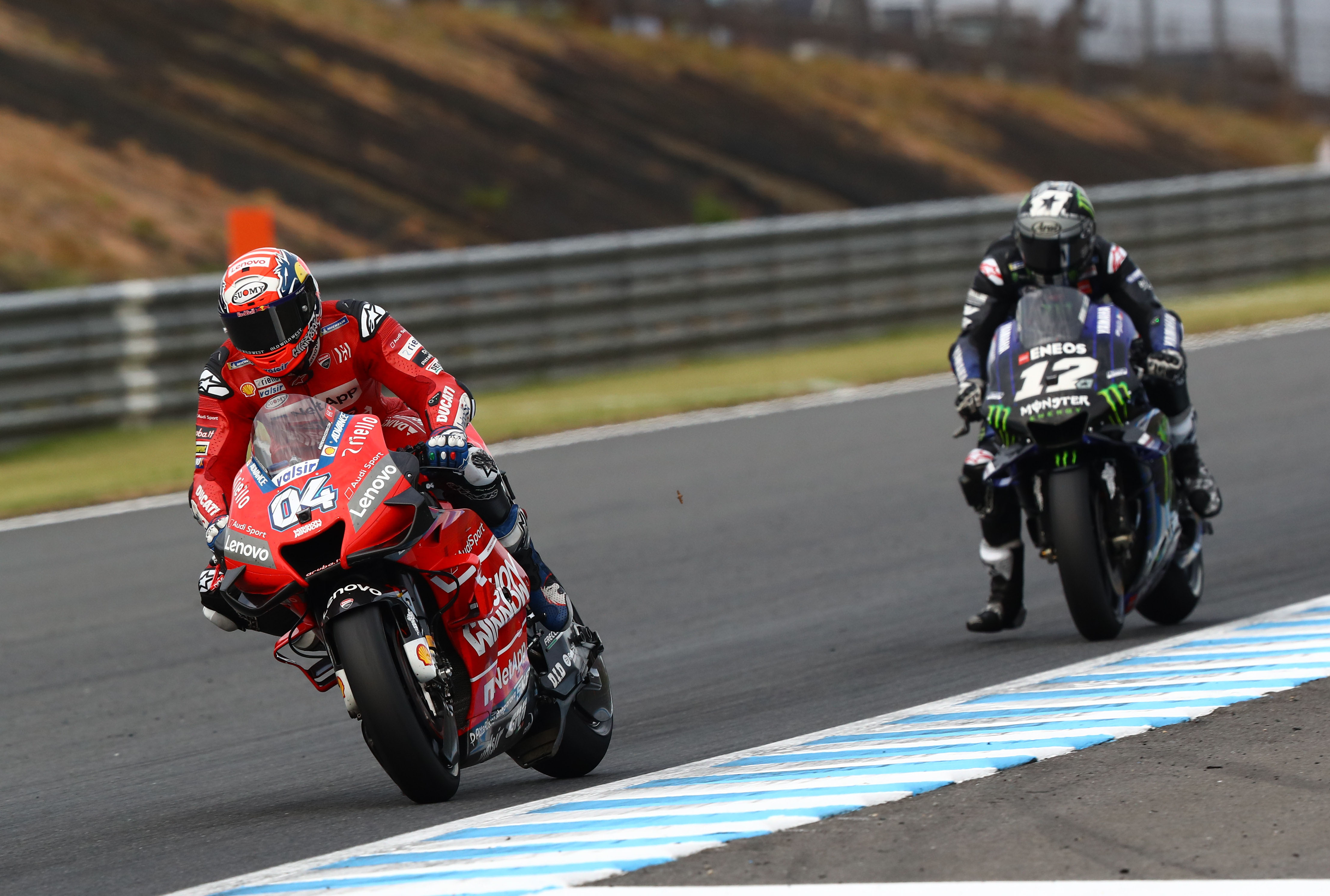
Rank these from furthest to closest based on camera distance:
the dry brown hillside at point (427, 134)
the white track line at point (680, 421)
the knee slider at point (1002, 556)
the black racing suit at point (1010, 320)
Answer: the dry brown hillside at point (427, 134), the white track line at point (680, 421), the knee slider at point (1002, 556), the black racing suit at point (1010, 320)

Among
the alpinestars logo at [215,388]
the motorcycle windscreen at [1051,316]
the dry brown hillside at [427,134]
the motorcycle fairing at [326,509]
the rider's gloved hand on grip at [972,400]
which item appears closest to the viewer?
the motorcycle fairing at [326,509]

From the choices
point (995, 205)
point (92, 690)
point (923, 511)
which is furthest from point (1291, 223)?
point (92, 690)

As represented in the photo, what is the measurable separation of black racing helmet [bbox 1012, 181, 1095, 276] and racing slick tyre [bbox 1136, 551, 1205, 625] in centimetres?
135

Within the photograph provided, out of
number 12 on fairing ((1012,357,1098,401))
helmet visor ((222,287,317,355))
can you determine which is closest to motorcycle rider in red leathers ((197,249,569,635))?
Answer: helmet visor ((222,287,317,355))

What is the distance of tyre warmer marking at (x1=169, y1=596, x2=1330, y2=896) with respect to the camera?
4375mm

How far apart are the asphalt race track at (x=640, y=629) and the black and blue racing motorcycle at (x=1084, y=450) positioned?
31 cm

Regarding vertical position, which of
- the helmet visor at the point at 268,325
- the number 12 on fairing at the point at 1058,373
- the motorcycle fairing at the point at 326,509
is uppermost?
the helmet visor at the point at 268,325

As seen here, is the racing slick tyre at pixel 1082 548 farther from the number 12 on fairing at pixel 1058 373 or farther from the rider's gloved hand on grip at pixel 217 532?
the rider's gloved hand on grip at pixel 217 532

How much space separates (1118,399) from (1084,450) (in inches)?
9.2

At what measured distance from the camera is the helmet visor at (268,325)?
5.27 meters

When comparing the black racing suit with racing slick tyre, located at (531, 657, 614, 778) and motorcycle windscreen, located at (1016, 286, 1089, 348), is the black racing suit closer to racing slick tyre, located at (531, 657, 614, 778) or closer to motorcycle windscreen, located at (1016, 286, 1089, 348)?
motorcycle windscreen, located at (1016, 286, 1089, 348)

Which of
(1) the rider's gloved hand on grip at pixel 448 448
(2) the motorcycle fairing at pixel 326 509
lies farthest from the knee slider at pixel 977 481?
(2) the motorcycle fairing at pixel 326 509

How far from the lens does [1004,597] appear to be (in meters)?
8.06

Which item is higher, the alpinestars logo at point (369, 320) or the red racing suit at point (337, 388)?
the alpinestars logo at point (369, 320)
